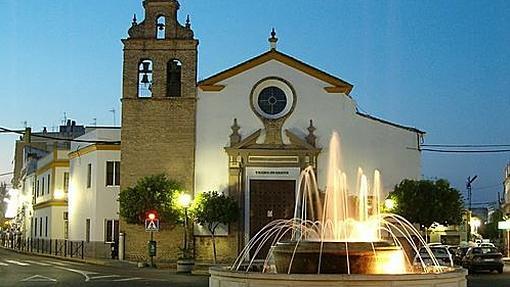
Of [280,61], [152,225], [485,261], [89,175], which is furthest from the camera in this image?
[89,175]

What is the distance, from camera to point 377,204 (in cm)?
4353

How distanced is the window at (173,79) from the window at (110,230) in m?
8.15

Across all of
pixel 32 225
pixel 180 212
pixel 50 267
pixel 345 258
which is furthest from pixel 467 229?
pixel 345 258

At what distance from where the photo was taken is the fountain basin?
54.5 ft

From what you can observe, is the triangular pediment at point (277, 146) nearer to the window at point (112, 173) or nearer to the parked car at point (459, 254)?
the window at point (112, 173)

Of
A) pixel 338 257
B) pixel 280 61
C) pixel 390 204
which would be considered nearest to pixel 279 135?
pixel 280 61

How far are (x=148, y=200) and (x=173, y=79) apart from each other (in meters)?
7.28

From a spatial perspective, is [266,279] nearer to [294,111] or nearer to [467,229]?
[294,111]

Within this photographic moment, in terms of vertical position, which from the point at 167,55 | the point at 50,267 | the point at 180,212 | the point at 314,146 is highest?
the point at 167,55

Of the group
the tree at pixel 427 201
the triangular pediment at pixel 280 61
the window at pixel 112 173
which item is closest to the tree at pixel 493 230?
the tree at pixel 427 201

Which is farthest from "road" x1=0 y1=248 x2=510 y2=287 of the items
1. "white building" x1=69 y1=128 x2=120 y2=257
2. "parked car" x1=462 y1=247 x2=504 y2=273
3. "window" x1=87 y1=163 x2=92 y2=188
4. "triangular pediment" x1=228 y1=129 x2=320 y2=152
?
"window" x1=87 y1=163 x2=92 y2=188

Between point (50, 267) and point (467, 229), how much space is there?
57530 millimetres

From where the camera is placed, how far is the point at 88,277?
30.7 m

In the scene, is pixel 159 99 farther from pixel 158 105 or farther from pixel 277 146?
pixel 277 146
